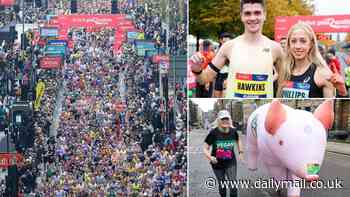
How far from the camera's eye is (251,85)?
405 cm

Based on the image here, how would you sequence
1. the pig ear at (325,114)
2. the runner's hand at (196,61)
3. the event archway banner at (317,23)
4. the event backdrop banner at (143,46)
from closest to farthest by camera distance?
the pig ear at (325,114), the event archway banner at (317,23), the runner's hand at (196,61), the event backdrop banner at (143,46)

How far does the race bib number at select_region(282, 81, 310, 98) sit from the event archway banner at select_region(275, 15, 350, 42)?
0.36 meters

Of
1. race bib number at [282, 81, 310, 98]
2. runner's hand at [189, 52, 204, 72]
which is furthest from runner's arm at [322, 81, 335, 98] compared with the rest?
runner's hand at [189, 52, 204, 72]

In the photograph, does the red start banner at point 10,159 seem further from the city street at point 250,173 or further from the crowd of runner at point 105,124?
the city street at point 250,173

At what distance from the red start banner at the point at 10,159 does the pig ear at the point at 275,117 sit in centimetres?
195

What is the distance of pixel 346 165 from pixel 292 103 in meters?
0.65

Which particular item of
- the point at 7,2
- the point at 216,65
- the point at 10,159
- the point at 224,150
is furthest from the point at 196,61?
the point at 10,159

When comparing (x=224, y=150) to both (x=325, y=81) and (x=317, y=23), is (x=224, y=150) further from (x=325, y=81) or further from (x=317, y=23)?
(x=317, y=23)

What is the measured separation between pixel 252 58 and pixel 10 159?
6.71ft

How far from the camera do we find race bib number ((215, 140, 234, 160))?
4.18m

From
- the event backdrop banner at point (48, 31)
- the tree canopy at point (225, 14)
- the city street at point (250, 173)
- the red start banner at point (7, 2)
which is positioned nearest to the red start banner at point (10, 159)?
the event backdrop banner at point (48, 31)

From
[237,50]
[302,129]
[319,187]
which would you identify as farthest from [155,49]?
[319,187]

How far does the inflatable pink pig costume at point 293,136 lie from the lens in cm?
381

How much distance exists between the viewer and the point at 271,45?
404 centimetres
